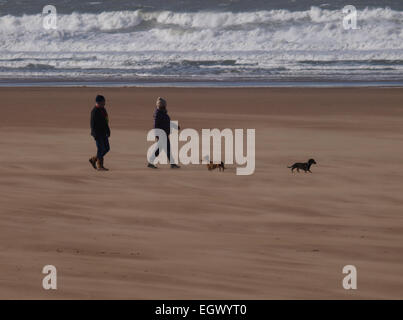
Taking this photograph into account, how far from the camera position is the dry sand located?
7449 mm

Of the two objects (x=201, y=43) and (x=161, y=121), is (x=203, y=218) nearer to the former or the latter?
(x=161, y=121)

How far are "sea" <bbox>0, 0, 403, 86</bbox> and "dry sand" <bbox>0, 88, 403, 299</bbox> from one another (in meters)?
19.9

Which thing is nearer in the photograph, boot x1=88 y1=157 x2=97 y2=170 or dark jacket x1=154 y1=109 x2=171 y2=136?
boot x1=88 y1=157 x2=97 y2=170

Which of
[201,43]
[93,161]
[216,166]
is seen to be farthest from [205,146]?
[201,43]

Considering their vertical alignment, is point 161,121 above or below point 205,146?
below

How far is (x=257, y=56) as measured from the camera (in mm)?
51812

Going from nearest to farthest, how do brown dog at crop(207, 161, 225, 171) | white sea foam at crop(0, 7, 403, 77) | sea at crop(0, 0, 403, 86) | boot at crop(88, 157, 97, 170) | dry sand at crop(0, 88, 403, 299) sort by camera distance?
dry sand at crop(0, 88, 403, 299)
brown dog at crop(207, 161, 225, 171)
boot at crop(88, 157, 97, 170)
sea at crop(0, 0, 403, 86)
white sea foam at crop(0, 7, 403, 77)

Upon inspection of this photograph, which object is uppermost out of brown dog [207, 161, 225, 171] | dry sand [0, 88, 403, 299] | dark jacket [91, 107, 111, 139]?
dark jacket [91, 107, 111, 139]
